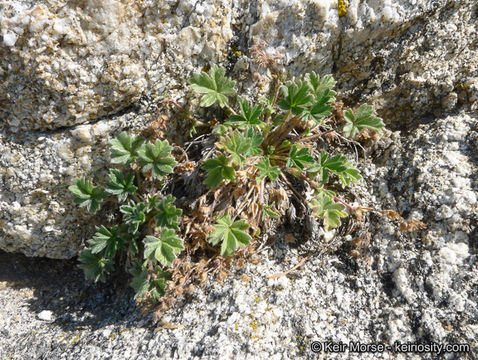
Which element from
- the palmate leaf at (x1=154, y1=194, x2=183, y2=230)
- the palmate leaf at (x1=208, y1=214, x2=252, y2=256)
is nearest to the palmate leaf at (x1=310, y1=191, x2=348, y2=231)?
the palmate leaf at (x1=208, y1=214, x2=252, y2=256)

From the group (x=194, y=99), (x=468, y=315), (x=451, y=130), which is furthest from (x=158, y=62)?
(x=468, y=315)

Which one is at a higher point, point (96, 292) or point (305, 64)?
point (305, 64)

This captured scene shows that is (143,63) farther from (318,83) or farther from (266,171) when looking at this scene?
(318,83)

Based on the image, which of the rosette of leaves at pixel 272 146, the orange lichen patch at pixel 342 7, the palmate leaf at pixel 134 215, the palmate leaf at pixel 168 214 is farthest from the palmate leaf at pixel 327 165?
the palmate leaf at pixel 134 215

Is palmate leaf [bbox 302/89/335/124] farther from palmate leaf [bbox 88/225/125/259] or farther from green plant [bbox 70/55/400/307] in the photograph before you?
palmate leaf [bbox 88/225/125/259]

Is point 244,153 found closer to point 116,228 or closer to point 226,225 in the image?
point 226,225

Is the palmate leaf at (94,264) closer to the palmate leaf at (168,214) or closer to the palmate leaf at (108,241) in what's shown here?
the palmate leaf at (108,241)
